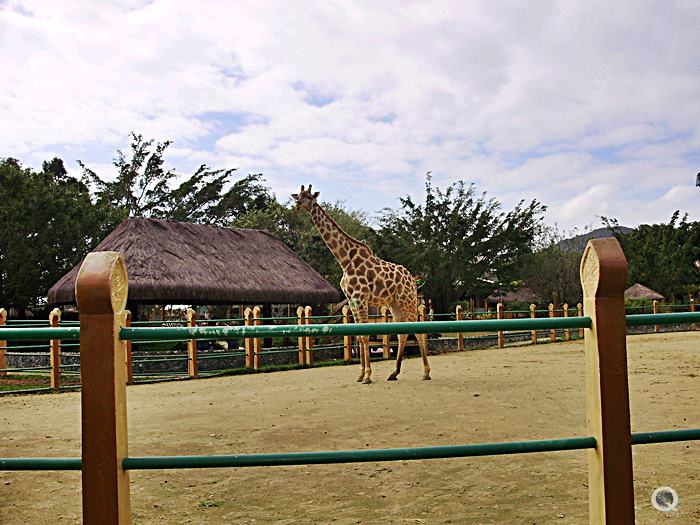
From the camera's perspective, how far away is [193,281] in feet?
49.2

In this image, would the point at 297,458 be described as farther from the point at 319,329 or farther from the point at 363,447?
the point at 363,447

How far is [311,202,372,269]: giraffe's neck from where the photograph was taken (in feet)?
30.8

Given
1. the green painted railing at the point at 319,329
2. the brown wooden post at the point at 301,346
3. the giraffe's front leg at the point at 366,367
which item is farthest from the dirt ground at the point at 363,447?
the brown wooden post at the point at 301,346

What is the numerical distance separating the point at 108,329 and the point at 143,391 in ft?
23.6

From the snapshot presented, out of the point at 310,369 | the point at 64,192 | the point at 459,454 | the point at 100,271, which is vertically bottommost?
the point at 310,369

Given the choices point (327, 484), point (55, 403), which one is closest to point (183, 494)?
point (327, 484)

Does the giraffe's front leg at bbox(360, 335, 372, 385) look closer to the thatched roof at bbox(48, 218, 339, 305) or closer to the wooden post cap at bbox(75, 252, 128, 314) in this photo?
the wooden post cap at bbox(75, 252, 128, 314)

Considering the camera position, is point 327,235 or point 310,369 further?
point 310,369

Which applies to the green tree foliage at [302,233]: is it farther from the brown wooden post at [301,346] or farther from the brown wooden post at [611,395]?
the brown wooden post at [611,395]

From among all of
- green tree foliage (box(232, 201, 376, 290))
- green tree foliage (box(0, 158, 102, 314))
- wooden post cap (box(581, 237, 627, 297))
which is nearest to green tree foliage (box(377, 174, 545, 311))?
green tree foliage (box(232, 201, 376, 290))

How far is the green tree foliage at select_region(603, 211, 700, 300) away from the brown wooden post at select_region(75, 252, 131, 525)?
96.0 feet

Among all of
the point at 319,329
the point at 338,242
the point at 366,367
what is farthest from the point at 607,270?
Answer: the point at 338,242

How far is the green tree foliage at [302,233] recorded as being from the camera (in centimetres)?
2623

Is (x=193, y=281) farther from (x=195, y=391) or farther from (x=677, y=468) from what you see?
(x=677, y=468)
